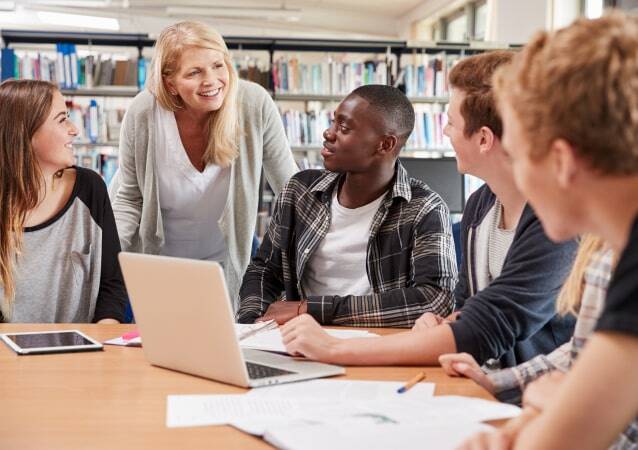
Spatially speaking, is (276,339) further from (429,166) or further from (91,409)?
(429,166)

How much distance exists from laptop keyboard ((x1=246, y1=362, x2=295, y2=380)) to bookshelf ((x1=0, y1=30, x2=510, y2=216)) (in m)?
4.99

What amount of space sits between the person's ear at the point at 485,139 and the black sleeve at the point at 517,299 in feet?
0.72

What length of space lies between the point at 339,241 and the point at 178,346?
32.6 inches

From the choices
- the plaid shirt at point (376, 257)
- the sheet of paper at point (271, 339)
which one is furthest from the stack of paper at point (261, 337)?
the plaid shirt at point (376, 257)

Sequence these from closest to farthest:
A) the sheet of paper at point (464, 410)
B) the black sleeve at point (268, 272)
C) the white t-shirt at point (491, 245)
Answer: the sheet of paper at point (464, 410), the white t-shirt at point (491, 245), the black sleeve at point (268, 272)

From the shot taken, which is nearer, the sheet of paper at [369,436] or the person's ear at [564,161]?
the person's ear at [564,161]

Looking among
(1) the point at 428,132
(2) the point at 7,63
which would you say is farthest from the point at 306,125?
(2) the point at 7,63

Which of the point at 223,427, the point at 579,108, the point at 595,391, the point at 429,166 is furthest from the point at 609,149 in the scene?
the point at 429,166

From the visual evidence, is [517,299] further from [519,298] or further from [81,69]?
[81,69]

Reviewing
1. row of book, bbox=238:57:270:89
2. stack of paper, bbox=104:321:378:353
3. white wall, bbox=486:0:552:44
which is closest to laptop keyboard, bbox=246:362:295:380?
stack of paper, bbox=104:321:378:353

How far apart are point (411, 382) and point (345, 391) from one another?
0.12 metres

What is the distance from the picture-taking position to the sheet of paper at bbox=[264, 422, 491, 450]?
987mm

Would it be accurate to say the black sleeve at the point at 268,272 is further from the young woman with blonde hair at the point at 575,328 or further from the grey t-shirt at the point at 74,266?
the young woman with blonde hair at the point at 575,328

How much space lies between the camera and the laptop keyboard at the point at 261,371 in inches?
52.7
